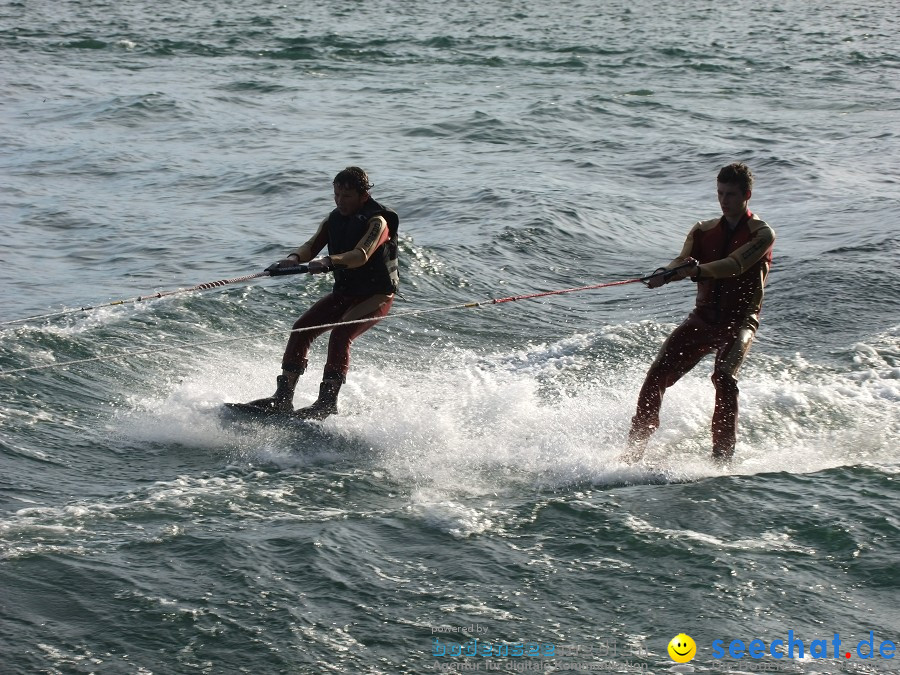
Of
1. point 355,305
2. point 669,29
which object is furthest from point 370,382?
point 669,29

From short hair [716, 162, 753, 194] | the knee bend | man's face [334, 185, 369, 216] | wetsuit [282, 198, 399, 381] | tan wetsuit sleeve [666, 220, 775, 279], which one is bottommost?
the knee bend

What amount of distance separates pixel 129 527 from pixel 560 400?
13.3 ft

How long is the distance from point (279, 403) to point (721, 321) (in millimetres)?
3271

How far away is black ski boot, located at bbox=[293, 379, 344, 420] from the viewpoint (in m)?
8.74

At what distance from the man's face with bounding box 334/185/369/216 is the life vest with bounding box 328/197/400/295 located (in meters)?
0.06

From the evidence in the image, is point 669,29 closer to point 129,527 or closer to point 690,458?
point 690,458

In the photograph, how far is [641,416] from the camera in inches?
324

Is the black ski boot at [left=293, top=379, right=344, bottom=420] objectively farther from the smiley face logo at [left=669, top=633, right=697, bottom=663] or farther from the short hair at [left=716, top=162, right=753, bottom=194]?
the smiley face logo at [left=669, top=633, right=697, bottom=663]

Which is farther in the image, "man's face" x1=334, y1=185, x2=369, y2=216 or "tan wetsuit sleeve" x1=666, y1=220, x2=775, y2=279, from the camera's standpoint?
"man's face" x1=334, y1=185, x2=369, y2=216

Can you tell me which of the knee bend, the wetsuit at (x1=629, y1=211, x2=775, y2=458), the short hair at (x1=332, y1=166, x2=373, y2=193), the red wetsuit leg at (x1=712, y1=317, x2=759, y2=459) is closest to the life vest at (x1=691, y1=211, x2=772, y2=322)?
the wetsuit at (x1=629, y1=211, x2=775, y2=458)

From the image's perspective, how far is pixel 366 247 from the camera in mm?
8477

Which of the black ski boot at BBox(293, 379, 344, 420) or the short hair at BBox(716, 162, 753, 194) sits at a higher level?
the short hair at BBox(716, 162, 753, 194)

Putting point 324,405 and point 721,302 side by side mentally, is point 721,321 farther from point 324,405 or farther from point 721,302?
point 324,405

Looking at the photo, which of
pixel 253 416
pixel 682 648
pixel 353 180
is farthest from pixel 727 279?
pixel 253 416
